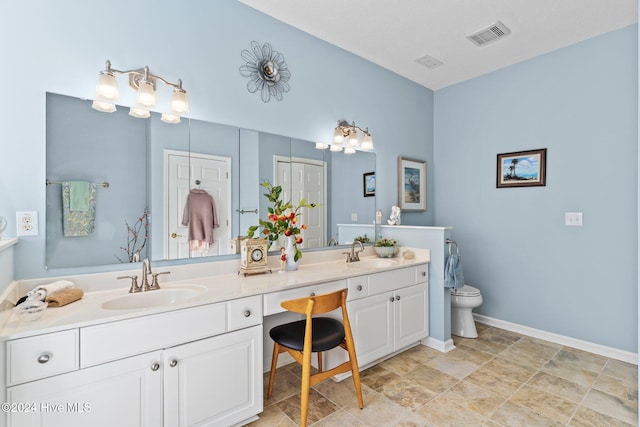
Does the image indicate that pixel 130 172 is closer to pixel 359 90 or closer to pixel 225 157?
pixel 225 157

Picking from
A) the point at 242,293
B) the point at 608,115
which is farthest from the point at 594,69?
the point at 242,293

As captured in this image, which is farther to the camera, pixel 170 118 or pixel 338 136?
pixel 338 136

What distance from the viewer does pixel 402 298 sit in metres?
2.62

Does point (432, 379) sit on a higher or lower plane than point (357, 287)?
lower

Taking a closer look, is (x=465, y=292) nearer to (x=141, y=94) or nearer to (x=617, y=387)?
(x=617, y=387)

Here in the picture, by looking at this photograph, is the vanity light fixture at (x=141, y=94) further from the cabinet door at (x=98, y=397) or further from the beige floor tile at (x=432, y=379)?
the beige floor tile at (x=432, y=379)

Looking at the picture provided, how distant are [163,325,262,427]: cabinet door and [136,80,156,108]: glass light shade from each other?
4.31 ft

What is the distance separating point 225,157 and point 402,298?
175cm

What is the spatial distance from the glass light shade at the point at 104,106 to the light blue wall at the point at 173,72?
68mm

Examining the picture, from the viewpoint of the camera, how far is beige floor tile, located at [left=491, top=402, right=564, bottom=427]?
1826 millimetres

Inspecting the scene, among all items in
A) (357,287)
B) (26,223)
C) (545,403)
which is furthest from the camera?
(357,287)

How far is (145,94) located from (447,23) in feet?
7.42

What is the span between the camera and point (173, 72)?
200cm

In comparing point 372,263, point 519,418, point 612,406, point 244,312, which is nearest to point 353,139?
point 372,263
